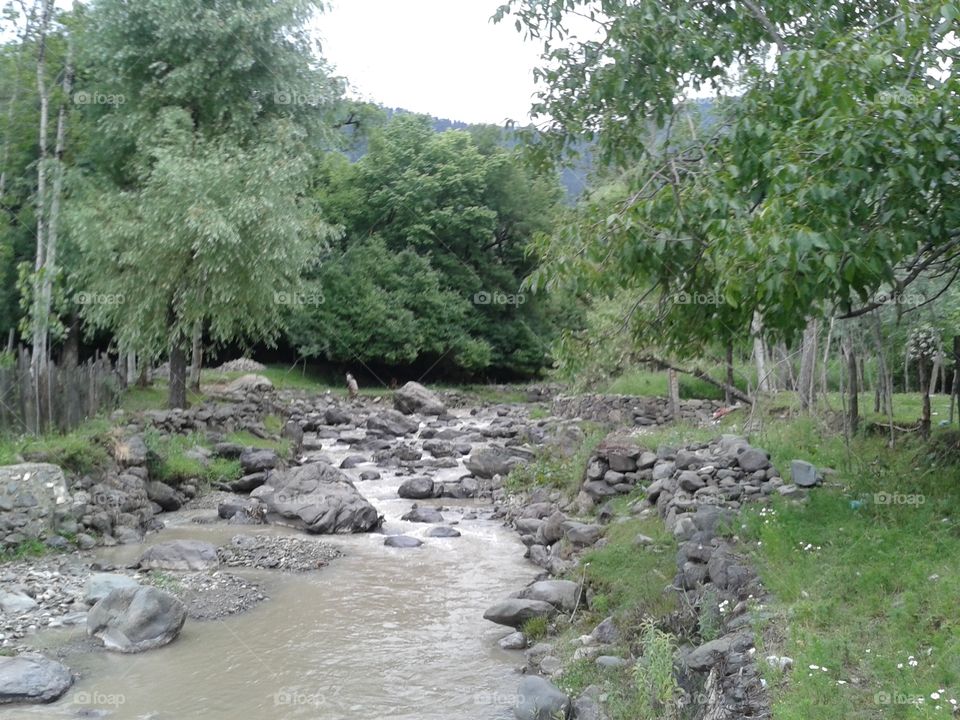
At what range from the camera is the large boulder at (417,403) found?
105ft

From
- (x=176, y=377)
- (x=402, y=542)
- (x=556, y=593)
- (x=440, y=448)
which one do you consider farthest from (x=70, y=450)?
(x=440, y=448)

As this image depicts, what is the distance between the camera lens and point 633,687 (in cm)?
748

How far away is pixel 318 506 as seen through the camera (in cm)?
1554

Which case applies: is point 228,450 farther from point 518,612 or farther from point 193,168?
point 518,612

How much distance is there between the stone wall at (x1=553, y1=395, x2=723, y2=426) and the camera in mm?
24500

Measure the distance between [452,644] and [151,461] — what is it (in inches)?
372

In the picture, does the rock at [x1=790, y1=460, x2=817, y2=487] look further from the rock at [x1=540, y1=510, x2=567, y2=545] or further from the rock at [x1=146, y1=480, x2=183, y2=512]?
the rock at [x1=146, y1=480, x2=183, y2=512]

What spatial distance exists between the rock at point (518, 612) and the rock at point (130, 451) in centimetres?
867

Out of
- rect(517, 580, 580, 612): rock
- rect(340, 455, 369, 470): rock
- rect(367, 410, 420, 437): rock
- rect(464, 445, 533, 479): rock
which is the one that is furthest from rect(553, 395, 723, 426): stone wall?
rect(517, 580, 580, 612): rock

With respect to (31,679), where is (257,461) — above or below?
below

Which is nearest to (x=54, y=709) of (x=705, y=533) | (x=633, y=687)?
(x=633, y=687)

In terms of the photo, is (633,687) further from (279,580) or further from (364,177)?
(364,177)

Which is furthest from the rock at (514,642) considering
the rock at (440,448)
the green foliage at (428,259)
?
the green foliage at (428,259)

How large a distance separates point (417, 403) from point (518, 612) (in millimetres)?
22268
